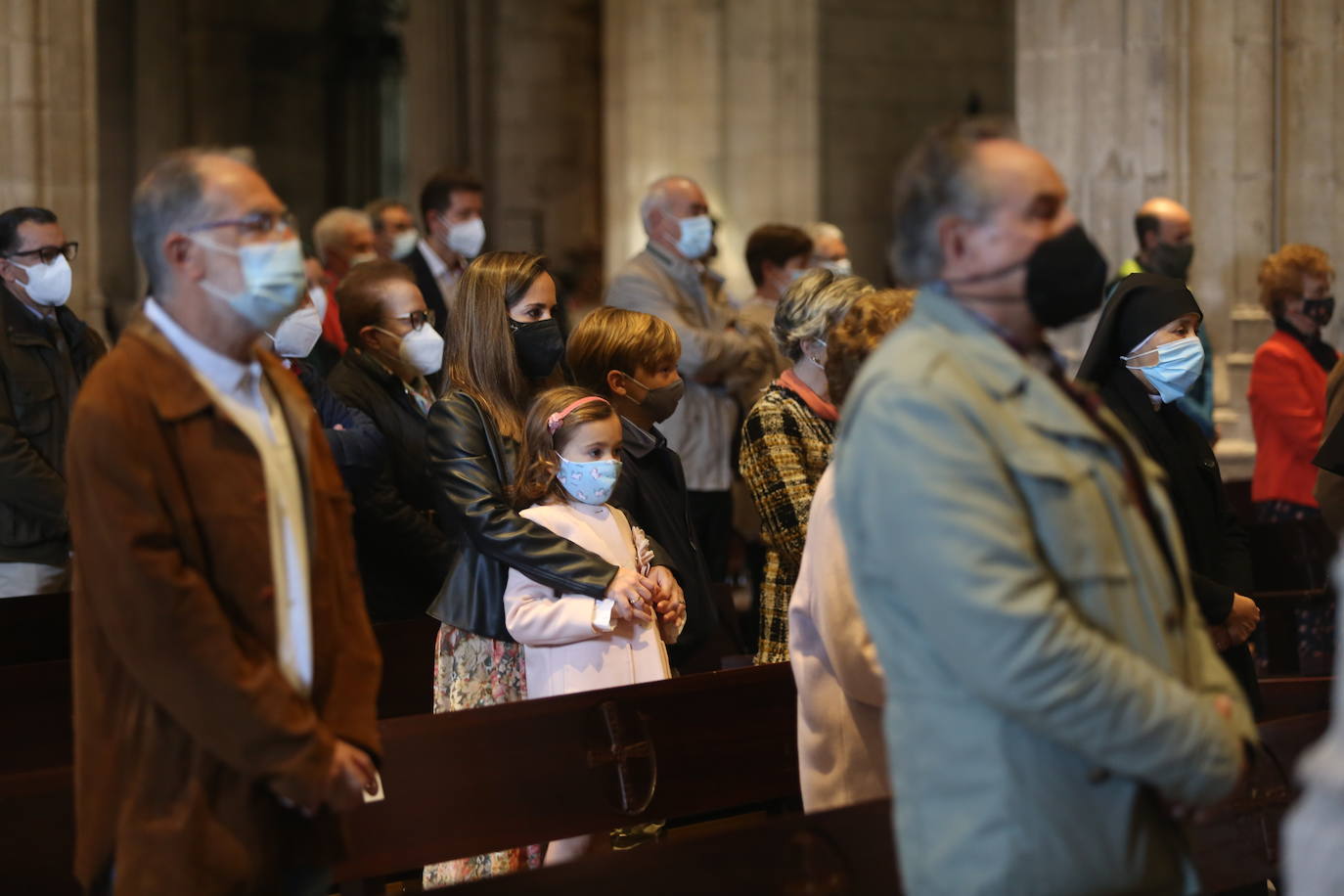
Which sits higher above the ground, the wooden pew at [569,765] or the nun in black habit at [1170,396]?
the nun in black habit at [1170,396]

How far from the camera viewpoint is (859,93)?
38.5 ft

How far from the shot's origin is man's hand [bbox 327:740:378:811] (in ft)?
7.68

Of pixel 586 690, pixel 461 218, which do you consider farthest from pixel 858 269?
pixel 586 690

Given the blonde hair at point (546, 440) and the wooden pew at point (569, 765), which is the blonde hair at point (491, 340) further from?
the wooden pew at point (569, 765)

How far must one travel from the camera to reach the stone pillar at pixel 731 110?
11281 mm

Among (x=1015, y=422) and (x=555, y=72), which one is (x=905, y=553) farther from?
(x=555, y=72)

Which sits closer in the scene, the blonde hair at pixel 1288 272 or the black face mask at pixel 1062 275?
the black face mask at pixel 1062 275

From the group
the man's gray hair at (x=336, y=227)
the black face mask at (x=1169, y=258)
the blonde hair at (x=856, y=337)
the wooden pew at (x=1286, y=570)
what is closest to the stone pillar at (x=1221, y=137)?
the black face mask at (x=1169, y=258)

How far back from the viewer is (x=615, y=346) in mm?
4316

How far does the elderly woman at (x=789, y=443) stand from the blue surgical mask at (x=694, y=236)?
2.37 metres

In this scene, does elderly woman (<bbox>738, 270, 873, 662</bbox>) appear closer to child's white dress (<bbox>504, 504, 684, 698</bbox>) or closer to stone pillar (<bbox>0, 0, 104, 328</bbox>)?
child's white dress (<bbox>504, 504, 684, 698</bbox>)

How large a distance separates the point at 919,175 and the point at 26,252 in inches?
143

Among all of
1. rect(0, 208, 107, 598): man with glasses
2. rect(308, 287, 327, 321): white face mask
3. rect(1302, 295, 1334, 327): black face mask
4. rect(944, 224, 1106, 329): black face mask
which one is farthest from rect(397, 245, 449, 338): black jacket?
rect(944, 224, 1106, 329): black face mask

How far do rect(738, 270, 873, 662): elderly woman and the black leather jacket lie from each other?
0.52 m
